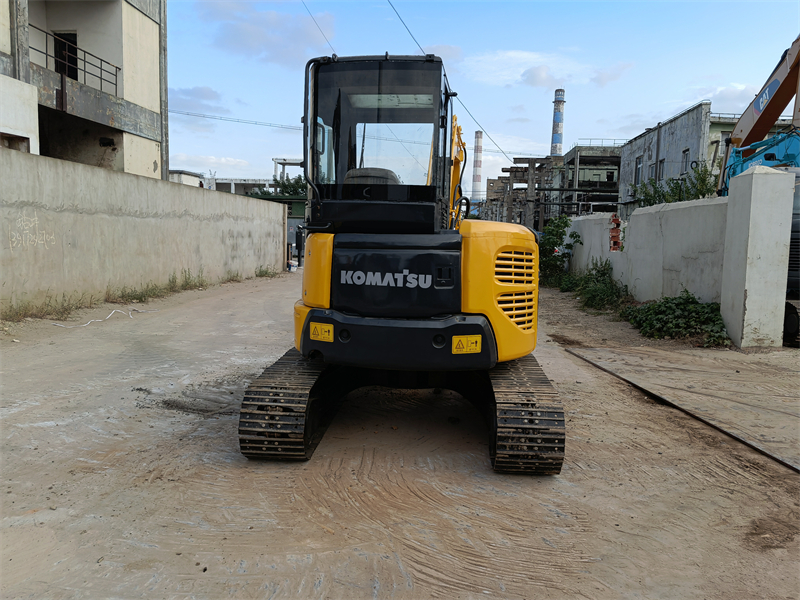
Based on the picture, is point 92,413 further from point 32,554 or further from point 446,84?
point 446,84

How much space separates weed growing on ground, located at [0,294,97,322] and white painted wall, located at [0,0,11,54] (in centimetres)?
633

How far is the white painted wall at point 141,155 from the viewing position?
16.7 meters

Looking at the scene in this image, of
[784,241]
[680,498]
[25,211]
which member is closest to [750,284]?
[784,241]

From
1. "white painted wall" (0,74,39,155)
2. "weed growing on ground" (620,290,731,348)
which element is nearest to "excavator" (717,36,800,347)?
"weed growing on ground" (620,290,731,348)

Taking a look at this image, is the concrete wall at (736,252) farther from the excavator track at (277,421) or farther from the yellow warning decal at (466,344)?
the excavator track at (277,421)

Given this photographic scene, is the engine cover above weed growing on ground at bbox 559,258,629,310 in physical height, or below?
above

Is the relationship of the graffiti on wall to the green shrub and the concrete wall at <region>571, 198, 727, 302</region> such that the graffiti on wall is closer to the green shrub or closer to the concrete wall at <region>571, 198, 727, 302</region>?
the concrete wall at <region>571, 198, 727, 302</region>

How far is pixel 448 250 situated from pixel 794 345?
652 cm

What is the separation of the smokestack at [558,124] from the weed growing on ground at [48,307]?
52542 mm

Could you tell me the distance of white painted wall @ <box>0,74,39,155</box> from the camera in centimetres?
1110

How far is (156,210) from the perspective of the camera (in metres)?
13.0

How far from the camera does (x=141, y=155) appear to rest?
17453 millimetres

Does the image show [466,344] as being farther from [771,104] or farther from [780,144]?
[771,104]

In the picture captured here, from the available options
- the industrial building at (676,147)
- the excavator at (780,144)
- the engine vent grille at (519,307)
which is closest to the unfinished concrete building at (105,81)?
the engine vent grille at (519,307)
